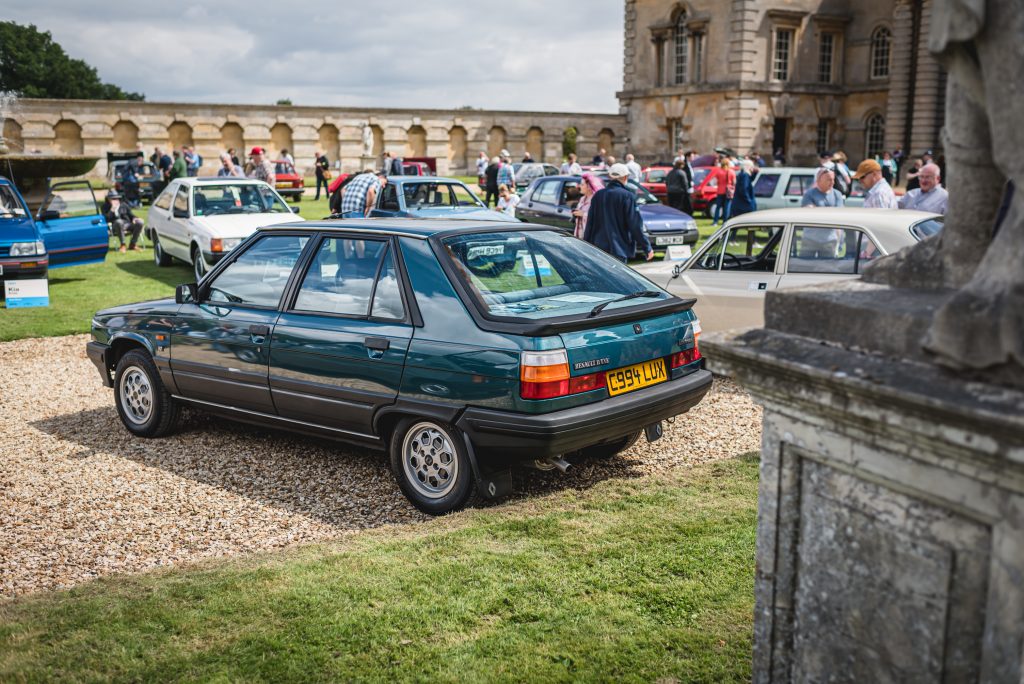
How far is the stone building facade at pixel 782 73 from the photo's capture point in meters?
43.8

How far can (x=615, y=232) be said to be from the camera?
Answer: 1075 centimetres

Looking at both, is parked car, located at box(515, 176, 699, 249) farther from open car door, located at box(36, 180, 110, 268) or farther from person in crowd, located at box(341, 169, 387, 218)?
open car door, located at box(36, 180, 110, 268)

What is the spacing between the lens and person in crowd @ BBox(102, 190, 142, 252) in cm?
2080

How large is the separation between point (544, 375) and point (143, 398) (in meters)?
3.80

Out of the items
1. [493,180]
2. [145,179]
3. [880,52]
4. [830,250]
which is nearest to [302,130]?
[145,179]

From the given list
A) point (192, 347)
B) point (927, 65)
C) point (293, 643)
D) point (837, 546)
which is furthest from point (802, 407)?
point (927, 65)

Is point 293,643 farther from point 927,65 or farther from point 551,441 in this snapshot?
point 927,65

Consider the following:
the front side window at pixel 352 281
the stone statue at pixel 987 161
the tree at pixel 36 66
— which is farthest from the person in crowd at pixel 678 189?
the tree at pixel 36 66

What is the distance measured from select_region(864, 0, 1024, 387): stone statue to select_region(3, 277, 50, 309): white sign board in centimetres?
1384

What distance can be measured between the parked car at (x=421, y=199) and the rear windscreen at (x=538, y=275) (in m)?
9.18

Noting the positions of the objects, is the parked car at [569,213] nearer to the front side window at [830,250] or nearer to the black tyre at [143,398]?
the front side window at [830,250]

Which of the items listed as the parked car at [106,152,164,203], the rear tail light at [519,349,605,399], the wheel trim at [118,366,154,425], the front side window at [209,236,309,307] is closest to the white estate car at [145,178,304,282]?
the wheel trim at [118,366,154,425]

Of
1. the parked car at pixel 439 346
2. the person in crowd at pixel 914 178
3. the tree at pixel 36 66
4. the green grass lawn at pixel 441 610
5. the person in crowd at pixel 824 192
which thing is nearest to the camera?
the green grass lawn at pixel 441 610

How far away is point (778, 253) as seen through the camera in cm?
865
